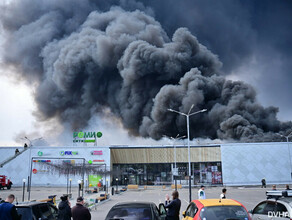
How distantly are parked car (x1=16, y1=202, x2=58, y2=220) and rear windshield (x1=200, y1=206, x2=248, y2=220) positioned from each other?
170 inches

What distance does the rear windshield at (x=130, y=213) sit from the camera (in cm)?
666

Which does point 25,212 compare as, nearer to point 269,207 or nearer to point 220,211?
point 220,211

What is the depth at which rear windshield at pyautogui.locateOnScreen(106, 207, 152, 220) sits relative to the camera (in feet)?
21.9

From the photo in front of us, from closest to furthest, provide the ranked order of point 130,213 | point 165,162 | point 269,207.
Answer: point 130,213
point 269,207
point 165,162

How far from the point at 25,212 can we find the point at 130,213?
2781 millimetres

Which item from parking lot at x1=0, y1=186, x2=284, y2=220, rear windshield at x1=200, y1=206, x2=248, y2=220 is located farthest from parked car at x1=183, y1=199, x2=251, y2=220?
parking lot at x1=0, y1=186, x2=284, y2=220

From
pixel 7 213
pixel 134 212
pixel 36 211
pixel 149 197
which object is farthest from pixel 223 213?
pixel 149 197

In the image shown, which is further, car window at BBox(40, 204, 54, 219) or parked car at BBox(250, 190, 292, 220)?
car window at BBox(40, 204, 54, 219)

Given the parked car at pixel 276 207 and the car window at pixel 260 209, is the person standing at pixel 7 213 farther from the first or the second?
the car window at pixel 260 209

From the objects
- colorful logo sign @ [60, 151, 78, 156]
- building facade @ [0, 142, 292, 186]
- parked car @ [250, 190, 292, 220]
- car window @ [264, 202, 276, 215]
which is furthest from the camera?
colorful logo sign @ [60, 151, 78, 156]

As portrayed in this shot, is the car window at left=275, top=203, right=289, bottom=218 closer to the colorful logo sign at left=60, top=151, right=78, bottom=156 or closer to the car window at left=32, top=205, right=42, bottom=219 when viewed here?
the car window at left=32, top=205, right=42, bottom=219

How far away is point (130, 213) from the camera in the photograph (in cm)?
680

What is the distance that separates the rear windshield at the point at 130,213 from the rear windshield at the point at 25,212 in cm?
214

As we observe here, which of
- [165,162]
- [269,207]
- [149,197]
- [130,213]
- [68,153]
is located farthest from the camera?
[165,162]
